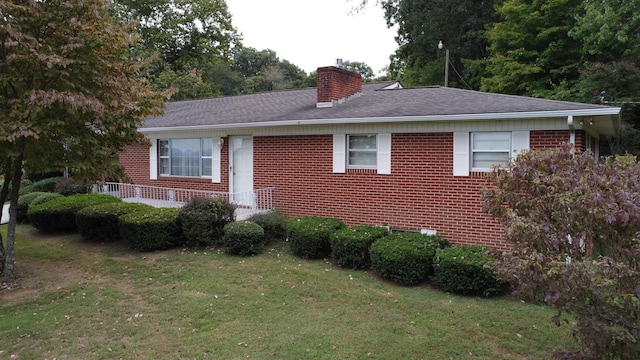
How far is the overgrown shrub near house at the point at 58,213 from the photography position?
39.4 feet

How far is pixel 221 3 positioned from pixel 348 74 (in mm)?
23887

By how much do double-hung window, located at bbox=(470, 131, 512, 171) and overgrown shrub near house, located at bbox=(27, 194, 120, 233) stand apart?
387 inches

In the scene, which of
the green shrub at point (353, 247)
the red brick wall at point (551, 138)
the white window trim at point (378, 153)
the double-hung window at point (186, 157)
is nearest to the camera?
the red brick wall at point (551, 138)

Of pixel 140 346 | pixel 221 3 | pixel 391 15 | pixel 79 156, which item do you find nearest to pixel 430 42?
pixel 391 15

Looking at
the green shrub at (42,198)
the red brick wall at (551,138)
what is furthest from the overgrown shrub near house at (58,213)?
the red brick wall at (551,138)

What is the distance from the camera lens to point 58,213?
12.0m

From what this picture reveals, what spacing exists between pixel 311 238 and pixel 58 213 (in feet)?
24.6

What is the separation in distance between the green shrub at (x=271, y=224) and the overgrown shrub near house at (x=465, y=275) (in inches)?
166

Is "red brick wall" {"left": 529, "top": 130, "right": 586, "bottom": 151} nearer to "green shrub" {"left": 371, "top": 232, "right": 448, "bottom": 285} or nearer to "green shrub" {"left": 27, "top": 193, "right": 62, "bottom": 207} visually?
"green shrub" {"left": 371, "top": 232, "right": 448, "bottom": 285}

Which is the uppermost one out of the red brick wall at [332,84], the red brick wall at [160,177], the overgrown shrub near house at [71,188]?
the red brick wall at [332,84]

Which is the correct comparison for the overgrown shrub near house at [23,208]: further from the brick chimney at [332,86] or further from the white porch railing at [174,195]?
the brick chimney at [332,86]

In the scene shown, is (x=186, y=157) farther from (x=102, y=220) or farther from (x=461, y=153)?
(x=461, y=153)

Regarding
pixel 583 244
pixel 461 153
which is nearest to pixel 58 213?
pixel 461 153

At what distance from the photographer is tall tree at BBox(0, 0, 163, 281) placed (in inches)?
276
